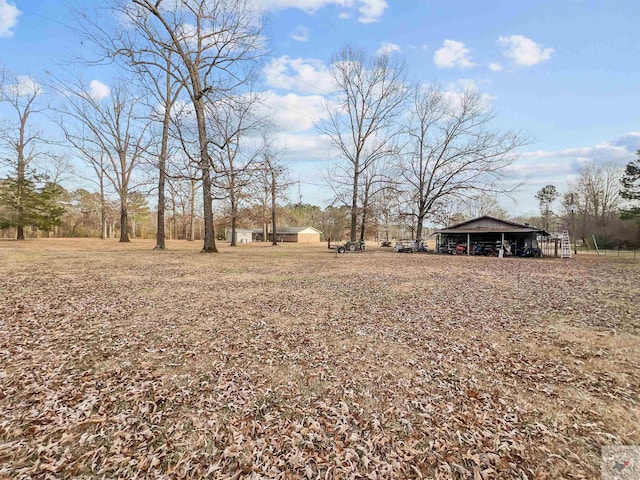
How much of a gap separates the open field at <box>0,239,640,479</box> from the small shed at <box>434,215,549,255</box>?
16407mm

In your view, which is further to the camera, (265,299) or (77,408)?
(265,299)

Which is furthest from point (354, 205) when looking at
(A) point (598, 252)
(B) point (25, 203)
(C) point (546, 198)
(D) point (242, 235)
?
(C) point (546, 198)

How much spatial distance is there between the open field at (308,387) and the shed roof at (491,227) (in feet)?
52.1

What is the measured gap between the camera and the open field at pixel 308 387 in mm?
2463

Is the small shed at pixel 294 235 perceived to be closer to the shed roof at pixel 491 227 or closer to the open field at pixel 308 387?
the shed roof at pixel 491 227

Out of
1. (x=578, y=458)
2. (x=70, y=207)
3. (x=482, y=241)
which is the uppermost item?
(x=70, y=207)

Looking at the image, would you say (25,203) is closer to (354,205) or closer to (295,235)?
(354,205)

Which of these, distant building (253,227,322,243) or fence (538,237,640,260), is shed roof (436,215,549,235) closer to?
fence (538,237,640,260)

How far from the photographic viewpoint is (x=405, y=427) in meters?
2.88

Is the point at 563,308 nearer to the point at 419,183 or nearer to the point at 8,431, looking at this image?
the point at 8,431

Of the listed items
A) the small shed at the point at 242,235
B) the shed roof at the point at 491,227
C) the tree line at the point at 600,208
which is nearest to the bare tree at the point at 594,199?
the tree line at the point at 600,208

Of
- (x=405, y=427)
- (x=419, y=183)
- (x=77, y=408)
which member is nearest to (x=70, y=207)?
(x=419, y=183)

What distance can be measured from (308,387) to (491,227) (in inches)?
924

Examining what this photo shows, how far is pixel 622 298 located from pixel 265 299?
9421 mm
